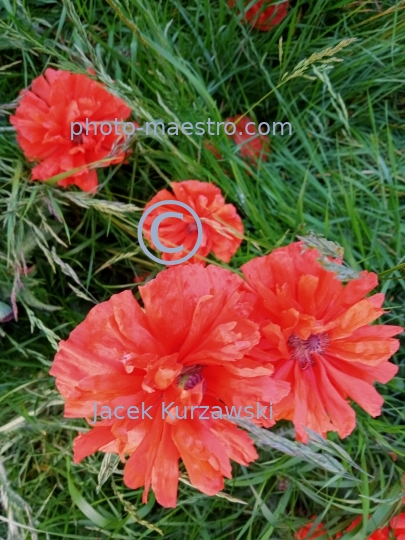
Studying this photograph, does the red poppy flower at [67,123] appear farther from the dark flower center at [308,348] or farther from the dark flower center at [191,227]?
the dark flower center at [308,348]

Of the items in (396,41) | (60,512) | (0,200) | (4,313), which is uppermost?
(396,41)

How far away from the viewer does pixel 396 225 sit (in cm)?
77

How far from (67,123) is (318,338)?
0.43 metres

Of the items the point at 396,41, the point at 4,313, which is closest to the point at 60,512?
the point at 4,313

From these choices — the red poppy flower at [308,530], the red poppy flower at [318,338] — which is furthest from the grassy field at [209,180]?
the red poppy flower at [318,338]

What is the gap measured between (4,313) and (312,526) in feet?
1.76

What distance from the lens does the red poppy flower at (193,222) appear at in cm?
65

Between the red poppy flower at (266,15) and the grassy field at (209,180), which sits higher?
the red poppy flower at (266,15)

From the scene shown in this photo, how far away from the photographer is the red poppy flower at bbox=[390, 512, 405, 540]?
26.6 inches

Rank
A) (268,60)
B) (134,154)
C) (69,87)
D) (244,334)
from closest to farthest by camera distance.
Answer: (244,334)
(69,87)
(134,154)
(268,60)

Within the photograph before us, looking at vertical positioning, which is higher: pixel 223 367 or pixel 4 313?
pixel 223 367

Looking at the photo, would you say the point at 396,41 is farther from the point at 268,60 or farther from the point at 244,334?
the point at 244,334

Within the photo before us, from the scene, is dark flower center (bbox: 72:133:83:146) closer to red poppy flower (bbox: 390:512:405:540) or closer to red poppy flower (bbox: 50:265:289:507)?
red poppy flower (bbox: 50:265:289:507)

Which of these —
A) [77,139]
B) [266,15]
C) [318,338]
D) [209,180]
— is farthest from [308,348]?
[266,15]
